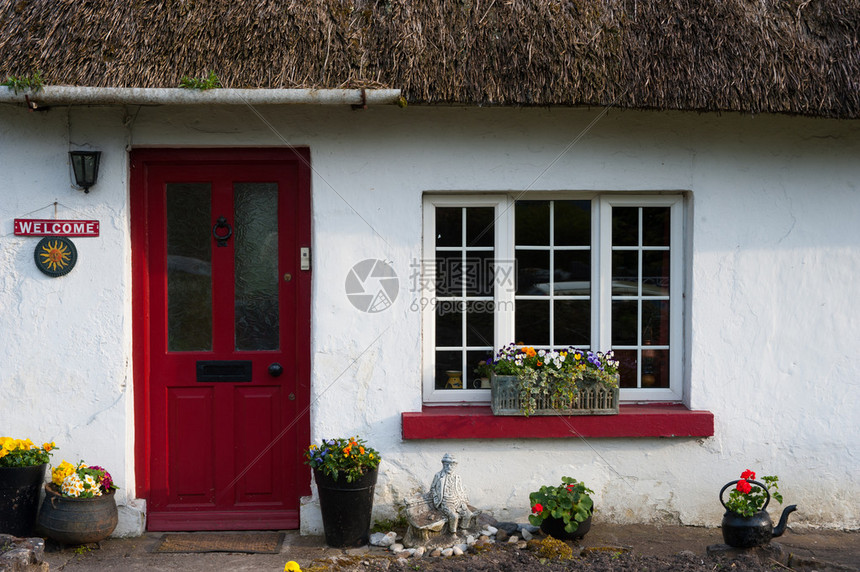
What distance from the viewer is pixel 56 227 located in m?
5.14

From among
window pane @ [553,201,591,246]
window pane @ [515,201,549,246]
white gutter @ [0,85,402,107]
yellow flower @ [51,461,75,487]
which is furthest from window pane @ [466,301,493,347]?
yellow flower @ [51,461,75,487]

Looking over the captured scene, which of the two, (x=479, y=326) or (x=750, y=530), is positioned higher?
(x=479, y=326)

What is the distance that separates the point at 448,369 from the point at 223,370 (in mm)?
1539

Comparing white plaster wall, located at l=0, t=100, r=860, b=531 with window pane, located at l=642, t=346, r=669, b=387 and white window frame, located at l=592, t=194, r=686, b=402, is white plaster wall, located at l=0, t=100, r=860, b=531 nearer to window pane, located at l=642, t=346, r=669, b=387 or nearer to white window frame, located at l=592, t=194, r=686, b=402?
white window frame, located at l=592, t=194, r=686, b=402

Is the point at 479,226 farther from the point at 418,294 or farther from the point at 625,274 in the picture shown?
the point at 625,274

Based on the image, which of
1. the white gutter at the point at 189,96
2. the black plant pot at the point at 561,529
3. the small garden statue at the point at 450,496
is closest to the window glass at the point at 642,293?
the black plant pot at the point at 561,529

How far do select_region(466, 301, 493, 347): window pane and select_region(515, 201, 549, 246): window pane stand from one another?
0.54m

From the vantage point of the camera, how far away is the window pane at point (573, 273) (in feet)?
18.0

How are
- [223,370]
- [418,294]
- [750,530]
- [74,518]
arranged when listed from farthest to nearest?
1. [223,370]
2. [418,294]
3. [74,518]
4. [750,530]

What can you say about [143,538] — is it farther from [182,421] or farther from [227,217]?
[227,217]

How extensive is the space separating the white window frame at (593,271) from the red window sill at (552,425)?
24 cm

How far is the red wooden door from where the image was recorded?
538cm

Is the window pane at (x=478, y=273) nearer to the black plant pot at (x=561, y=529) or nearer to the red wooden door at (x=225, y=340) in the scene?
the red wooden door at (x=225, y=340)

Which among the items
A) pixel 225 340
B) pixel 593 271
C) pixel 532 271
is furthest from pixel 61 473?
pixel 593 271
